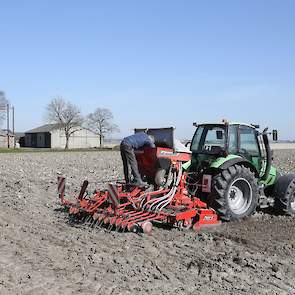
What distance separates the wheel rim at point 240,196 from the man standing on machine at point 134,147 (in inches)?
69.0

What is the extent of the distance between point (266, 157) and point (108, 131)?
80.6 meters

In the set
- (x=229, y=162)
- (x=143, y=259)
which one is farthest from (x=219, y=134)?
(x=143, y=259)

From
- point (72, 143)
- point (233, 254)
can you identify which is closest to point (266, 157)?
point (233, 254)

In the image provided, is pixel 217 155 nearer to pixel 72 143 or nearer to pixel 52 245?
pixel 52 245

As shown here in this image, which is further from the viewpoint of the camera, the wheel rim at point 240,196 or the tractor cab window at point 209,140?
the tractor cab window at point 209,140

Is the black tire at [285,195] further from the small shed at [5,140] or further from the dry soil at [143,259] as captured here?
the small shed at [5,140]

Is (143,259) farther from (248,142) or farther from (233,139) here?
(248,142)

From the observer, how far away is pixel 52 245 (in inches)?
263

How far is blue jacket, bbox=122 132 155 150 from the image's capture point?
8.59 meters

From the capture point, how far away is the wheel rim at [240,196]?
29.6 ft

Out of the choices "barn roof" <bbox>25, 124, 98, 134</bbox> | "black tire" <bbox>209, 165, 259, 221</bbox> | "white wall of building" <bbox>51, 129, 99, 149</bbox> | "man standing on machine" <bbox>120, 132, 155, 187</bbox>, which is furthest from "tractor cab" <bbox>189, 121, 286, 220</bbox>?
"barn roof" <bbox>25, 124, 98, 134</bbox>

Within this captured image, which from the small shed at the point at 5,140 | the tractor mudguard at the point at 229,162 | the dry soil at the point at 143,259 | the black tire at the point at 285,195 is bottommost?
the dry soil at the point at 143,259

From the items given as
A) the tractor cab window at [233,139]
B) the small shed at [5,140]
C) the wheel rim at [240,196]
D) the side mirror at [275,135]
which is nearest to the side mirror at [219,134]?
the tractor cab window at [233,139]

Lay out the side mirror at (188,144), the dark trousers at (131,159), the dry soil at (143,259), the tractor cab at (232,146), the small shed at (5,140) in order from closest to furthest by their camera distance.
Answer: the dry soil at (143,259) → the dark trousers at (131,159) → the tractor cab at (232,146) → the side mirror at (188,144) → the small shed at (5,140)
